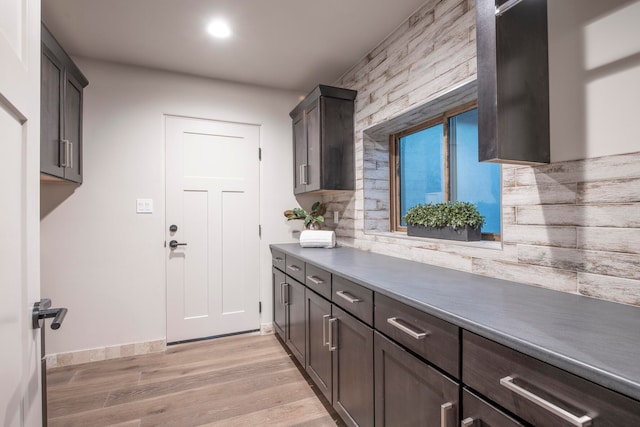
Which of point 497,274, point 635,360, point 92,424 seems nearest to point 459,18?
point 497,274

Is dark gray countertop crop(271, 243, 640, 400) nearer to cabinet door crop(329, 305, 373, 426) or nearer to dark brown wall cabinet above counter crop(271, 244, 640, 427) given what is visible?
dark brown wall cabinet above counter crop(271, 244, 640, 427)

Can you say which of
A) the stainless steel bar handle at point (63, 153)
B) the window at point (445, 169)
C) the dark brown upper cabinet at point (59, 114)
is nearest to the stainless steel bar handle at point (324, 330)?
the window at point (445, 169)

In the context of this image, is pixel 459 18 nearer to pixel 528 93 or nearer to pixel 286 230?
pixel 528 93

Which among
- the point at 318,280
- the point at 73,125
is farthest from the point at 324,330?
the point at 73,125

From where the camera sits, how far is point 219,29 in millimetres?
2252

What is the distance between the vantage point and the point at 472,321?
36.6 inches

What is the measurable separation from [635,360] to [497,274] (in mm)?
885

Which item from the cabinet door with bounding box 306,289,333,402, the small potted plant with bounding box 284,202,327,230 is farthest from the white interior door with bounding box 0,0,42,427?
the small potted plant with bounding box 284,202,327,230

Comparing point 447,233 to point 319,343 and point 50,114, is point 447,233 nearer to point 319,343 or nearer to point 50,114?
point 319,343

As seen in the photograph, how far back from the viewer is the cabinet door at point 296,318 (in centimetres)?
232

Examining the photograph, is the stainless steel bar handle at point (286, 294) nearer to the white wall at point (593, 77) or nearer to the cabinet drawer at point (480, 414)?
the cabinet drawer at point (480, 414)

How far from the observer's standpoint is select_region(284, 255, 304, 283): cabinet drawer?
2.37 m

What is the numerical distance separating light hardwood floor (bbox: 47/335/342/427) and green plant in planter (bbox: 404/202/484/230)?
133 centimetres

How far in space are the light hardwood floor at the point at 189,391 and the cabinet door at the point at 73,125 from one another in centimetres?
151
